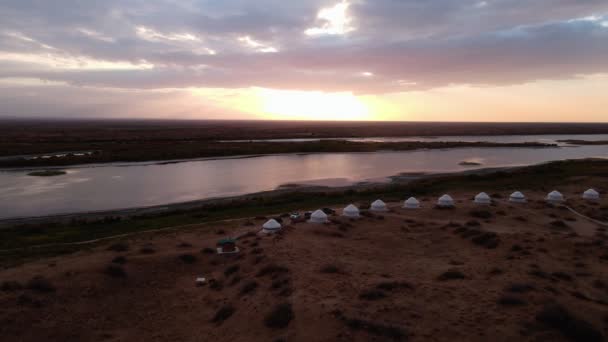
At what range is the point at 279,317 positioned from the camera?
10.9 metres

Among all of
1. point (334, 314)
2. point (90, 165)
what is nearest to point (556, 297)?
point (334, 314)

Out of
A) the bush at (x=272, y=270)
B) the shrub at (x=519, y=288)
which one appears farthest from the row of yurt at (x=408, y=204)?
the shrub at (x=519, y=288)

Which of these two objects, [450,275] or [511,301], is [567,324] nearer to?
[511,301]

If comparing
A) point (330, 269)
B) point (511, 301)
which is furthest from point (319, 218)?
point (511, 301)

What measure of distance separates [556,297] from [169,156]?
55893 millimetres

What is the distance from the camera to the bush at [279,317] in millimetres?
10680

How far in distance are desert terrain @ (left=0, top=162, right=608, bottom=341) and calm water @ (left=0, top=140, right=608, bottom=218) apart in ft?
40.5

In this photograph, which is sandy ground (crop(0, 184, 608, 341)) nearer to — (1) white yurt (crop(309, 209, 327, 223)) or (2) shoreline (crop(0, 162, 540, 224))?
(1) white yurt (crop(309, 209, 327, 223))

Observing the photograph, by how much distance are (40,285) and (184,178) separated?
93.7ft

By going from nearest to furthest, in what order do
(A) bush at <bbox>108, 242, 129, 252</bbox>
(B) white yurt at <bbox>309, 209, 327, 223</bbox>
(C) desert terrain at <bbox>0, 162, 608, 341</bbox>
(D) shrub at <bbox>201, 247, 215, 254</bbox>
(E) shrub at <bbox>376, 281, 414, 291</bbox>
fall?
1. (C) desert terrain at <bbox>0, 162, 608, 341</bbox>
2. (E) shrub at <bbox>376, 281, 414, 291</bbox>
3. (A) bush at <bbox>108, 242, 129, 252</bbox>
4. (D) shrub at <bbox>201, 247, 215, 254</bbox>
5. (B) white yurt at <bbox>309, 209, 327, 223</bbox>

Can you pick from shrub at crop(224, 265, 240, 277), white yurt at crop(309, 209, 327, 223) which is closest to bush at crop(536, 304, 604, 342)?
shrub at crop(224, 265, 240, 277)

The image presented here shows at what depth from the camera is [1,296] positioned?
12.7 meters

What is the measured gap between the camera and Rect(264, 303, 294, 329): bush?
35.0 ft

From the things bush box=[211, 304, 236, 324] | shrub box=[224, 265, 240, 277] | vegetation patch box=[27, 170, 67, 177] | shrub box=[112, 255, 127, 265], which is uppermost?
vegetation patch box=[27, 170, 67, 177]
